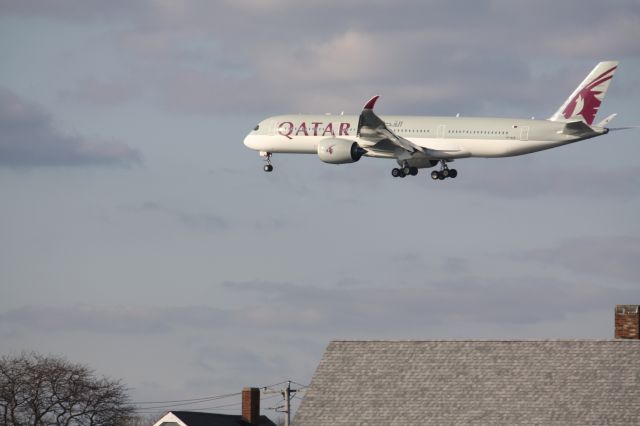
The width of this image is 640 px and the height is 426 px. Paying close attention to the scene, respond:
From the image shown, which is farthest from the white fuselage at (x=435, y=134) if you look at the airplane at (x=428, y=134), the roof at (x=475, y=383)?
the roof at (x=475, y=383)

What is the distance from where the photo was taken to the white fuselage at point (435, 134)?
103m

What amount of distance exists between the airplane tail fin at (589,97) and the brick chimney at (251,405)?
2642 cm

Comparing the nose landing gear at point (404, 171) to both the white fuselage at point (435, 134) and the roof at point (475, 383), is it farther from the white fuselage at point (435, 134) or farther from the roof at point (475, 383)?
the roof at point (475, 383)

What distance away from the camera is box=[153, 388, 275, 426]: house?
8462 centimetres

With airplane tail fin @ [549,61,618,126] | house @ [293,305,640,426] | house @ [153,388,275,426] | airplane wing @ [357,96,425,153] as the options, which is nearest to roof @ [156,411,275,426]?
house @ [153,388,275,426]

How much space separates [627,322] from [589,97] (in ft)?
126

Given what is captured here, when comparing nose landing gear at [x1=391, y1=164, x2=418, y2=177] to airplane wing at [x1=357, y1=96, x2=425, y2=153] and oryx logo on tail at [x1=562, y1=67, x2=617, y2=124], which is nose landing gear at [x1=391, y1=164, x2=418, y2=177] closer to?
airplane wing at [x1=357, y1=96, x2=425, y2=153]

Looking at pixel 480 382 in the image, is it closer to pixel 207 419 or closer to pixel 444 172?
pixel 207 419

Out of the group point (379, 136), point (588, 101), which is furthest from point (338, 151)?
point (588, 101)

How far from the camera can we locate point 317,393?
68.6 meters

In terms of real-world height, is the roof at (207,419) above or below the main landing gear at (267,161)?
below

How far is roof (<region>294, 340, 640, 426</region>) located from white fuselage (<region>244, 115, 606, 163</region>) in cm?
3397

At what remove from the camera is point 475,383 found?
219 ft

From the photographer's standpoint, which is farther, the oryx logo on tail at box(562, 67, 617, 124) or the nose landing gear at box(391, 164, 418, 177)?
the nose landing gear at box(391, 164, 418, 177)
